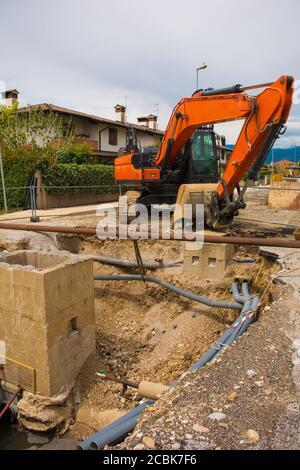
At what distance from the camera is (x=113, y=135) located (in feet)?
92.4

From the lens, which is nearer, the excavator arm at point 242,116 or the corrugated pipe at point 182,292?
the corrugated pipe at point 182,292

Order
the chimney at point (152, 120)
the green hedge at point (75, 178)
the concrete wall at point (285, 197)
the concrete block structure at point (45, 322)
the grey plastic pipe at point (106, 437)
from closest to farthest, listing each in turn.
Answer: the grey plastic pipe at point (106, 437), the concrete block structure at point (45, 322), the concrete wall at point (285, 197), the green hedge at point (75, 178), the chimney at point (152, 120)

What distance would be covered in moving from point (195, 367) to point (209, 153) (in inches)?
312

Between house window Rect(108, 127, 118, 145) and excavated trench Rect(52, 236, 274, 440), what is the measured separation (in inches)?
778

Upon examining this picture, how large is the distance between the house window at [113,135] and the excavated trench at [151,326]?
19769 millimetres

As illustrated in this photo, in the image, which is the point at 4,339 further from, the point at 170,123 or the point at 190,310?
the point at 170,123

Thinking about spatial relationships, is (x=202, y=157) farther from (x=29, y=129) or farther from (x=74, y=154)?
(x=29, y=129)

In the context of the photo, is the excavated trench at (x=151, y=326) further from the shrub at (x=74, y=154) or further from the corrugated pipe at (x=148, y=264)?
the shrub at (x=74, y=154)

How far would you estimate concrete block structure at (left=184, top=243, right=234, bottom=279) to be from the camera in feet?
24.6

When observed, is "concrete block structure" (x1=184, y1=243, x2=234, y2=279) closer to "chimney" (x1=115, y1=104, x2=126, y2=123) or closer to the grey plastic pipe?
the grey plastic pipe

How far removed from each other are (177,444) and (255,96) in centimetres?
725

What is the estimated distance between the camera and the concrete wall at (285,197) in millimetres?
15892

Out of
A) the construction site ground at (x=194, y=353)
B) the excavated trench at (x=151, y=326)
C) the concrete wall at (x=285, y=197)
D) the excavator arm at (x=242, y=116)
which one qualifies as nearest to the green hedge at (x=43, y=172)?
the construction site ground at (x=194, y=353)

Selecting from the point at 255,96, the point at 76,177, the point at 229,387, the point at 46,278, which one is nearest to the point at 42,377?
the point at 46,278
